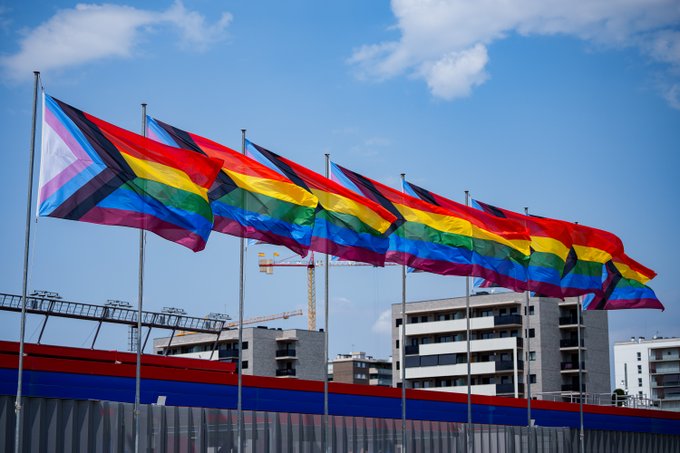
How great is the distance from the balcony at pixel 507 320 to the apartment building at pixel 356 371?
37.5 m

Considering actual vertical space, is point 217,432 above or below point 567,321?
below

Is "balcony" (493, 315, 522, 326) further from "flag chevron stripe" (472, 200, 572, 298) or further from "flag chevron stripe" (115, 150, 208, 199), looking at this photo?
"flag chevron stripe" (115, 150, 208, 199)

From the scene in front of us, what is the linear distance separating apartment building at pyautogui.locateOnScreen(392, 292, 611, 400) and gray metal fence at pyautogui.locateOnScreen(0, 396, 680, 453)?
220ft

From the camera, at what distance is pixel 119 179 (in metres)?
25.3

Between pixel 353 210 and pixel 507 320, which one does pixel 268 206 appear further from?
pixel 507 320

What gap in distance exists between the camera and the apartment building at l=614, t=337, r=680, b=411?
175m

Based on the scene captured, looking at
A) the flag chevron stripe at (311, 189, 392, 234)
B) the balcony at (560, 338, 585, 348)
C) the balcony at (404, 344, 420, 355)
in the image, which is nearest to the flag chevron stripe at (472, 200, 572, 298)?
the flag chevron stripe at (311, 189, 392, 234)

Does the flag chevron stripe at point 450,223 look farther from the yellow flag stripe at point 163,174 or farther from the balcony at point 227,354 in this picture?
the balcony at point 227,354

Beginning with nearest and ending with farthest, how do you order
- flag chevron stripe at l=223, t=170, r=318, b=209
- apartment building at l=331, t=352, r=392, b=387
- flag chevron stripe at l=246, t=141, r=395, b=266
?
flag chevron stripe at l=223, t=170, r=318, b=209, flag chevron stripe at l=246, t=141, r=395, b=266, apartment building at l=331, t=352, r=392, b=387

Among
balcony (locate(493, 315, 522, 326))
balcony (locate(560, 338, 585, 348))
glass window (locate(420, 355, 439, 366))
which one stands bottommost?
glass window (locate(420, 355, 439, 366))

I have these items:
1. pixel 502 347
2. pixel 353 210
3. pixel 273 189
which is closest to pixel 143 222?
pixel 273 189

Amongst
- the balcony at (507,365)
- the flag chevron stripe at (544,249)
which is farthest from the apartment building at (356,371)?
the flag chevron stripe at (544,249)

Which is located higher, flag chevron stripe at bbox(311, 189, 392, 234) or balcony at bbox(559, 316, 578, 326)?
balcony at bbox(559, 316, 578, 326)

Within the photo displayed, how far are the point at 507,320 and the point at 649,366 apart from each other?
2997 inches
